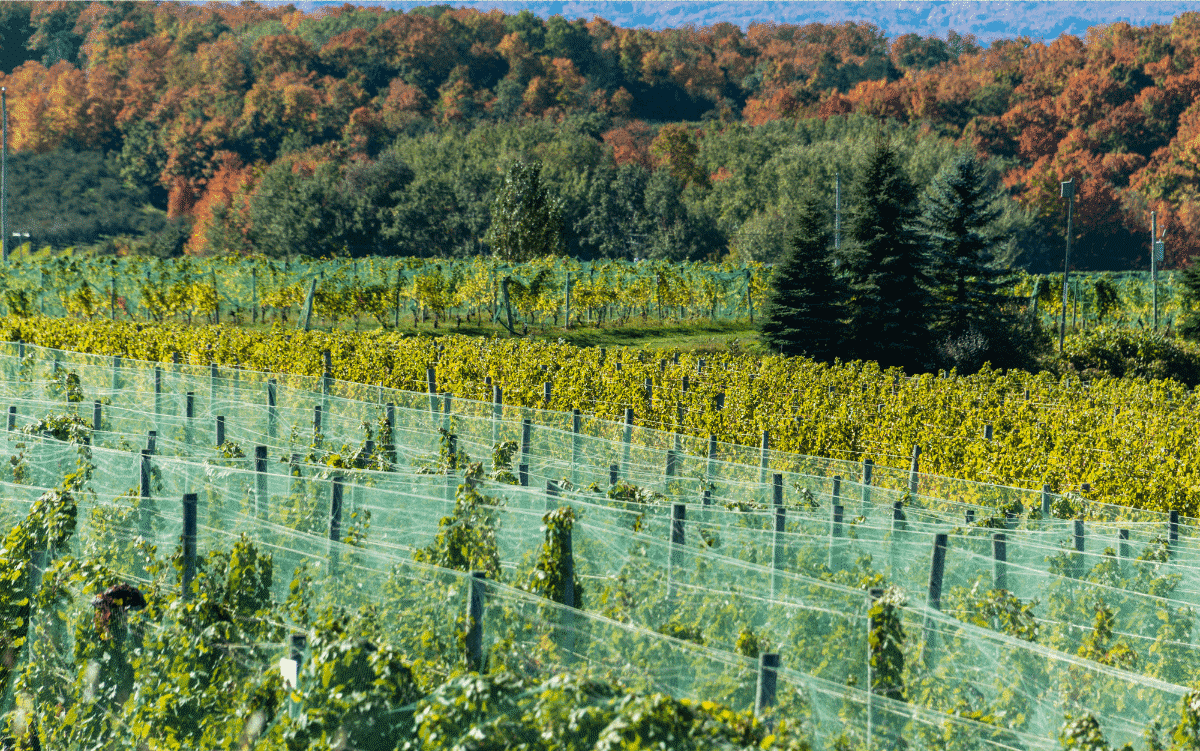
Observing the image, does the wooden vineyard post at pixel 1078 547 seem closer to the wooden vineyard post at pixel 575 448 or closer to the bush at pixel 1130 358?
the wooden vineyard post at pixel 575 448

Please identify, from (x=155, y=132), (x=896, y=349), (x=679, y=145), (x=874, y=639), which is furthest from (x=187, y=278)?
(x=155, y=132)

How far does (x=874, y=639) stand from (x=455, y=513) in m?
2.70

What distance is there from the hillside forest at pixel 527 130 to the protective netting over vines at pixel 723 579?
1799 inches

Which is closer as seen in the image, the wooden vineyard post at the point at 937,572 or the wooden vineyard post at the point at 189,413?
the wooden vineyard post at the point at 937,572

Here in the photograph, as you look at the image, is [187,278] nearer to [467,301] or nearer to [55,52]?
[467,301]

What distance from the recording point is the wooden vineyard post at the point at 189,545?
19.3 ft

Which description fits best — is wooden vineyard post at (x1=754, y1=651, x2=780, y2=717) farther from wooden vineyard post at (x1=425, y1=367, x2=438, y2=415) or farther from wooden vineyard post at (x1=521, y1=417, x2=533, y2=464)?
wooden vineyard post at (x1=425, y1=367, x2=438, y2=415)

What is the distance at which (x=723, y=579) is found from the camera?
6027 mm

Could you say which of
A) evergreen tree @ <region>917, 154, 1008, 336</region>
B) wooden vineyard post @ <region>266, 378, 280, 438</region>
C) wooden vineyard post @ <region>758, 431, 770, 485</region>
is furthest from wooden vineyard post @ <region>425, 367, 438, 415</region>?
evergreen tree @ <region>917, 154, 1008, 336</region>

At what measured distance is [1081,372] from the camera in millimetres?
25906

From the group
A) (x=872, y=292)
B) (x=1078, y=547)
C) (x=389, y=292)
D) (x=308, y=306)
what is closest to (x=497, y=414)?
(x=1078, y=547)

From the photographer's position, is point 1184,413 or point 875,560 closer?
point 875,560

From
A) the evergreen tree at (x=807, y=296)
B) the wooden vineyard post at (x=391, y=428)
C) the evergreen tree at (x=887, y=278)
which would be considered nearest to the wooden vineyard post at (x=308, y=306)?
the evergreen tree at (x=807, y=296)

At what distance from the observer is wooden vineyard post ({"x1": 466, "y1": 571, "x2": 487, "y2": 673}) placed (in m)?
4.97
